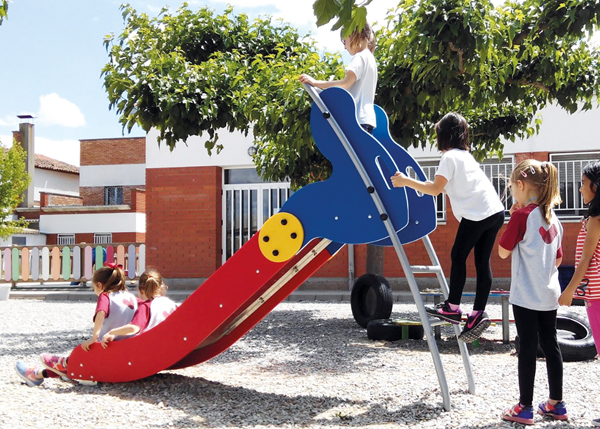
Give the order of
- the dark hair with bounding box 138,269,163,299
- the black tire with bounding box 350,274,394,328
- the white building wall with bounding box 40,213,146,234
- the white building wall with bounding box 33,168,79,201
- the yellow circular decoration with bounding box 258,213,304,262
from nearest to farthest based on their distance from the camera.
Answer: the yellow circular decoration with bounding box 258,213,304,262 → the dark hair with bounding box 138,269,163,299 → the black tire with bounding box 350,274,394,328 → the white building wall with bounding box 40,213,146,234 → the white building wall with bounding box 33,168,79,201

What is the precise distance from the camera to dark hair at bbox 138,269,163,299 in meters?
5.51

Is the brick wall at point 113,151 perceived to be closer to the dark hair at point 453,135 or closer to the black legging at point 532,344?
the dark hair at point 453,135

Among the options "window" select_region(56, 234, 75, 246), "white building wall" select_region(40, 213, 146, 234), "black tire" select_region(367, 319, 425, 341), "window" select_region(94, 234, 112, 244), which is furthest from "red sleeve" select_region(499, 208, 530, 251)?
"window" select_region(56, 234, 75, 246)

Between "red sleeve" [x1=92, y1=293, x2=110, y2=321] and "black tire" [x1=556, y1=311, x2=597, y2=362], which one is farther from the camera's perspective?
"black tire" [x1=556, y1=311, x2=597, y2=362]

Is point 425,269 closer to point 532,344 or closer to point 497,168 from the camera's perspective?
point 532,344

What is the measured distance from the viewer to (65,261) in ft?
57.3

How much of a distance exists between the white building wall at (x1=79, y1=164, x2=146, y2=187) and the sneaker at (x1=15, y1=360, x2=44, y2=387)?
106ft

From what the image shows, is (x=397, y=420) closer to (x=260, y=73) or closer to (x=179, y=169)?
(x=260, y=73)

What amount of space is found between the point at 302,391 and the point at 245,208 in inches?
516

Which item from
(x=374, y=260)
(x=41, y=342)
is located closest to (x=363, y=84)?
(x=374, y=260)

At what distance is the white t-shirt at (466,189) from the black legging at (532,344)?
63 cm

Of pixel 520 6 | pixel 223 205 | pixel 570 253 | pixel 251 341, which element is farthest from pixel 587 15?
pixel 223 205

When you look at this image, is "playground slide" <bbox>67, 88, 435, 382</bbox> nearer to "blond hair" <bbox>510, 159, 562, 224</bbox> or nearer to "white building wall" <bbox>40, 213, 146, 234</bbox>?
"blond hair" <bbox>510, 159, 562, 224</bbox>

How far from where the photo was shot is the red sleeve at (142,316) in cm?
527
